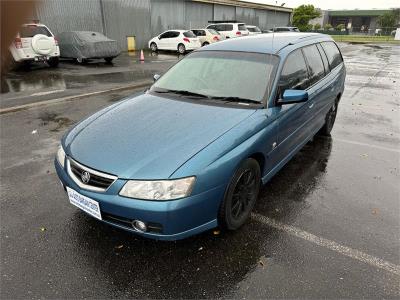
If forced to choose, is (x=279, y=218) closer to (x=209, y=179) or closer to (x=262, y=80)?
(x=209, y=179)

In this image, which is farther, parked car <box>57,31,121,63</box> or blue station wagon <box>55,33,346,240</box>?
parked car <box>57,31,121,63</box>

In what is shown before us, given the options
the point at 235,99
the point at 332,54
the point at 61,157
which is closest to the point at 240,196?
the point at 235,99

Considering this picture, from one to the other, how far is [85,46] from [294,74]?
1226 cm

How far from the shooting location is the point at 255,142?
10.6 ft

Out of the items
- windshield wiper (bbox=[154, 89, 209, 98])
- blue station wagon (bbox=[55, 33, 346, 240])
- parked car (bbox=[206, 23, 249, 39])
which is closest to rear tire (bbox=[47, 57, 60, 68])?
blue station wagon (bbox=[55, 33, 346, 240])

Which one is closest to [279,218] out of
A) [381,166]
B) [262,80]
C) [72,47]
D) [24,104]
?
[262,80]

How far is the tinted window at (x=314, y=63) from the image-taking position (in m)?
4.66

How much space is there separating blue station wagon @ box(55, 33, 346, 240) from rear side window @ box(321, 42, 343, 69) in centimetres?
89

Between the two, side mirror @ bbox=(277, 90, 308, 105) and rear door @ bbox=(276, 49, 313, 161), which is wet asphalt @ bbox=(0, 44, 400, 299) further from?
→ side mirror @ bbox=(277, 90, 308, 105)

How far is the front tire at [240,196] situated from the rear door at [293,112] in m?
0.57

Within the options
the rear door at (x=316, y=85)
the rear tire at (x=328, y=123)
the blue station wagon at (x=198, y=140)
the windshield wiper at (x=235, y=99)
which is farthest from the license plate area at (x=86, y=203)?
the rear tire at (x=328, y=123)

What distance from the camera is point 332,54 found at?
19.0ft

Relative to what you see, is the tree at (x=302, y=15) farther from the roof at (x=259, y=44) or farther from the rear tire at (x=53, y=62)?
the roof at (x=259, y=44)

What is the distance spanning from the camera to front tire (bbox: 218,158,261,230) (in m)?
3.04
